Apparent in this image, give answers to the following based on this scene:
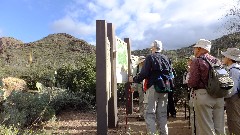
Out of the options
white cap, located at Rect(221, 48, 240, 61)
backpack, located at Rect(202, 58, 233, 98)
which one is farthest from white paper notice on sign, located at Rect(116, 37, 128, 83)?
backpack, located at Rect(202, 58, 233, 98)

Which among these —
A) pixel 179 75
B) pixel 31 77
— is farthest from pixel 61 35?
pixel 179 75

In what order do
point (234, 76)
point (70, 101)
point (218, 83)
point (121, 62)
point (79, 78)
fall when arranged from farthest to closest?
point (79, 78), point (70, 101), point (121, 62), point (234, 76), point (218, 83)

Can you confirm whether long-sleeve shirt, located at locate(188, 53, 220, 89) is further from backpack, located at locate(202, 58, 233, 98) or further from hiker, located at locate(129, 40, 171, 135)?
hiker, located at locate(129, 40, 171, 135)

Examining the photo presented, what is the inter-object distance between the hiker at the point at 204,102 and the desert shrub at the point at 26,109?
14.6 ft

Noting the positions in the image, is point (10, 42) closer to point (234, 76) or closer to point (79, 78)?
point (79, 78)

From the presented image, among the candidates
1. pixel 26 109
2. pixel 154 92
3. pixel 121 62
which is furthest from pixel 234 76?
pixel 26 109

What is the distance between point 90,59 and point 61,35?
89.1 feet

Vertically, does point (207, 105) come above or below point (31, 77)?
below

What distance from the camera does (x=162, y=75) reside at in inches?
282

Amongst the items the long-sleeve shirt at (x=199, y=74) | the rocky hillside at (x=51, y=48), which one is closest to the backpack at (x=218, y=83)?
the long-sleeve shirt at (x=199, y=74)

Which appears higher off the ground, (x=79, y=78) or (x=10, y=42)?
(x=10, y=42)

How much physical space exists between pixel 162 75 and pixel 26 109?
4243mm

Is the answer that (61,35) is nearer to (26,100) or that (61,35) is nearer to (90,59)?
(90,59)

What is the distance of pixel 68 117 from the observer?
11000mm
